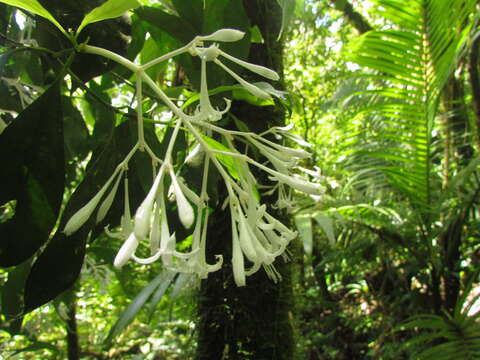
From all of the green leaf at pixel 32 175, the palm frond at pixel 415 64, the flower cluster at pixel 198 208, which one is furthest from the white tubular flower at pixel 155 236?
the palm frond at pixel 415 64

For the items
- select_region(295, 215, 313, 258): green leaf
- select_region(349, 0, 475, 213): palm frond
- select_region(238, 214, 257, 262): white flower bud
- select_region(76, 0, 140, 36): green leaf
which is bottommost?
select_region(238, 214, 257, 262): white flower bud

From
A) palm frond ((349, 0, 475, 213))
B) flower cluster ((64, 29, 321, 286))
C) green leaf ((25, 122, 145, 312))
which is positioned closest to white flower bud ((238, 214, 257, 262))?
flower cluster ((64, 29, 321, 286))

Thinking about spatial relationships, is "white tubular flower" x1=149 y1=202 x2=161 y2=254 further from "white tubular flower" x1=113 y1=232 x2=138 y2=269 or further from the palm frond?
the palm frond

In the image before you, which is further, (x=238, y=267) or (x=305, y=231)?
(x=305, y=231)

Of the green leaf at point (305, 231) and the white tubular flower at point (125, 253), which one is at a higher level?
the green leaf at point (305, 231)

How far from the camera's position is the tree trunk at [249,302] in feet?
2.37

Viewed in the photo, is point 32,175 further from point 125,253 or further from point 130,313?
point 130,313

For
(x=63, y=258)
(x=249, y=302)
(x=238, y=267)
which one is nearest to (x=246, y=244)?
(x=238, y=267)

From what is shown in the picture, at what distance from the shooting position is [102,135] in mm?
767

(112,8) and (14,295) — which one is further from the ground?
(112,8)

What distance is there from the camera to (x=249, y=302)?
0.74m

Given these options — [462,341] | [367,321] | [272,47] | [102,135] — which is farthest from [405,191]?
[102,135]

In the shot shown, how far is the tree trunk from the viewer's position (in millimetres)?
722

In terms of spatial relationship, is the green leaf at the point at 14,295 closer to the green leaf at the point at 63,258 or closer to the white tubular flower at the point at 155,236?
the green leaf at the point at 63,258
